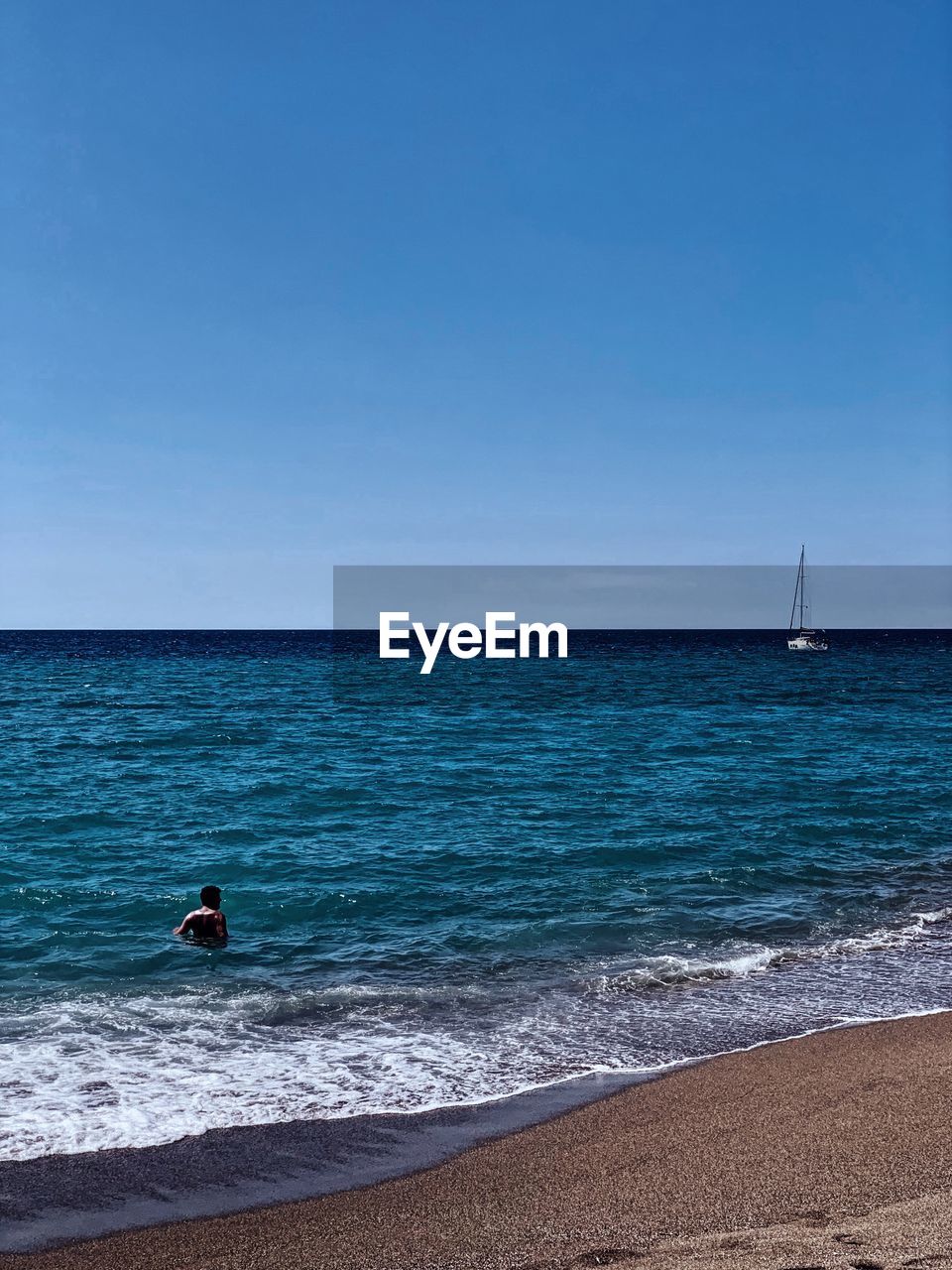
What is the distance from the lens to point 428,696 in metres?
56.5

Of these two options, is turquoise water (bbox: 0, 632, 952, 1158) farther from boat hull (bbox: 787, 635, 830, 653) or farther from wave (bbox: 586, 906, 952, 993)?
boat hull (bbox: 787, 635, 830, 653)

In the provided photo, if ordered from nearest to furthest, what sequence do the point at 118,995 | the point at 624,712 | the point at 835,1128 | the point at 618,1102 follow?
the point at 835,1128 < the point at 618,1102 < the point at 118,995 < the point at 624,712

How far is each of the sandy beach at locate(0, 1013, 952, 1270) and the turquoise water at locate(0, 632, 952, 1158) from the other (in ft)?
4.51

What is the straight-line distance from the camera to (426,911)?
15.4 meters

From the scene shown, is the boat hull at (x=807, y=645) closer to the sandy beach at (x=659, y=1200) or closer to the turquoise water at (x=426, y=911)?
the turquoise water at (x=426, y=911)

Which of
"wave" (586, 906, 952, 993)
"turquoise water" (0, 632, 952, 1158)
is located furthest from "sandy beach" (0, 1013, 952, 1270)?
"wave" (586, 906, 952, 993)

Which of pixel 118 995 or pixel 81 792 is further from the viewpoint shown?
pixel 81 792

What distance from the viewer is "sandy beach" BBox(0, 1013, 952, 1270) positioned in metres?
5.94

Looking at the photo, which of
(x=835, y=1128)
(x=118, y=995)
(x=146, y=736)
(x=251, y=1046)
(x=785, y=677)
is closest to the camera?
(x=835, y=1128)

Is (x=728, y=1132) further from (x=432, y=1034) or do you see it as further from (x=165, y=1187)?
(x=165, y=1187)

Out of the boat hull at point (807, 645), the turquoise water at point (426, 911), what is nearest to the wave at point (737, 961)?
the turquoise water at point (426, 911)

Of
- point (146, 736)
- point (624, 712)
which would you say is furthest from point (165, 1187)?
point (624, 712)

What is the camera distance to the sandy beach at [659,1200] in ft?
19.5

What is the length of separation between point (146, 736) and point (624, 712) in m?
23.4
